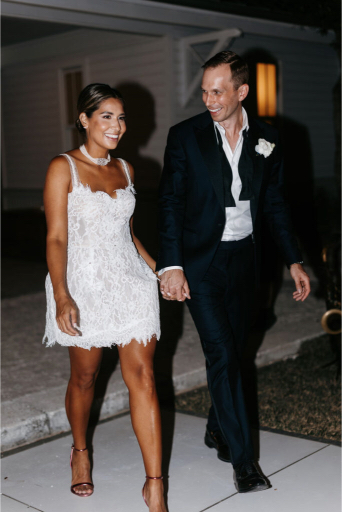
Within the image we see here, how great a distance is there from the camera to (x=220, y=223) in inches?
139

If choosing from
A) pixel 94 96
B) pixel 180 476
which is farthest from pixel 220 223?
pixel 180 476

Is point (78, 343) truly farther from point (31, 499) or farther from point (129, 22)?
point (129, 22)

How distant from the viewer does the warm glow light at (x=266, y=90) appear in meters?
13.0

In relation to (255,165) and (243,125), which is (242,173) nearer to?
(255,165)

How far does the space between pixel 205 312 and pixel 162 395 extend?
6.16 feet

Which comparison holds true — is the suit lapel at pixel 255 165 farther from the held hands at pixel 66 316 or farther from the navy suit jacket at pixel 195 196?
the held hands at pixel 66 316

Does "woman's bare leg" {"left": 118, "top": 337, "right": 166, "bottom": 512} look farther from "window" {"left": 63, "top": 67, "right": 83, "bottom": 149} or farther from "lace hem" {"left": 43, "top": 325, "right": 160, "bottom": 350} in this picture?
"window" {"left": 63, "top": 67, "right": 83, "bottom": 149}

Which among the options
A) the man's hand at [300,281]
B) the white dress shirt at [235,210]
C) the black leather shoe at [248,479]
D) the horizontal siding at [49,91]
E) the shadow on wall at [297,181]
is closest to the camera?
the black leather shoe at [248,479]

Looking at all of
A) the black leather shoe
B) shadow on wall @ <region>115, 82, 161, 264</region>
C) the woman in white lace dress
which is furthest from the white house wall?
the black leather shoe

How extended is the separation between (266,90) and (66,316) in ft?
36.0

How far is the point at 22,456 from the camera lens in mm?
4109

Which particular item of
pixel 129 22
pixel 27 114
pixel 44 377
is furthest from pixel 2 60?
pixel 44 377

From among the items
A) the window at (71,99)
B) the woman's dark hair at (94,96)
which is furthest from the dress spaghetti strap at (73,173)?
the window at (71,99)

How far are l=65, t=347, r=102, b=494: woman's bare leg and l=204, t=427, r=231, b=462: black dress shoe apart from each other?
817mm
